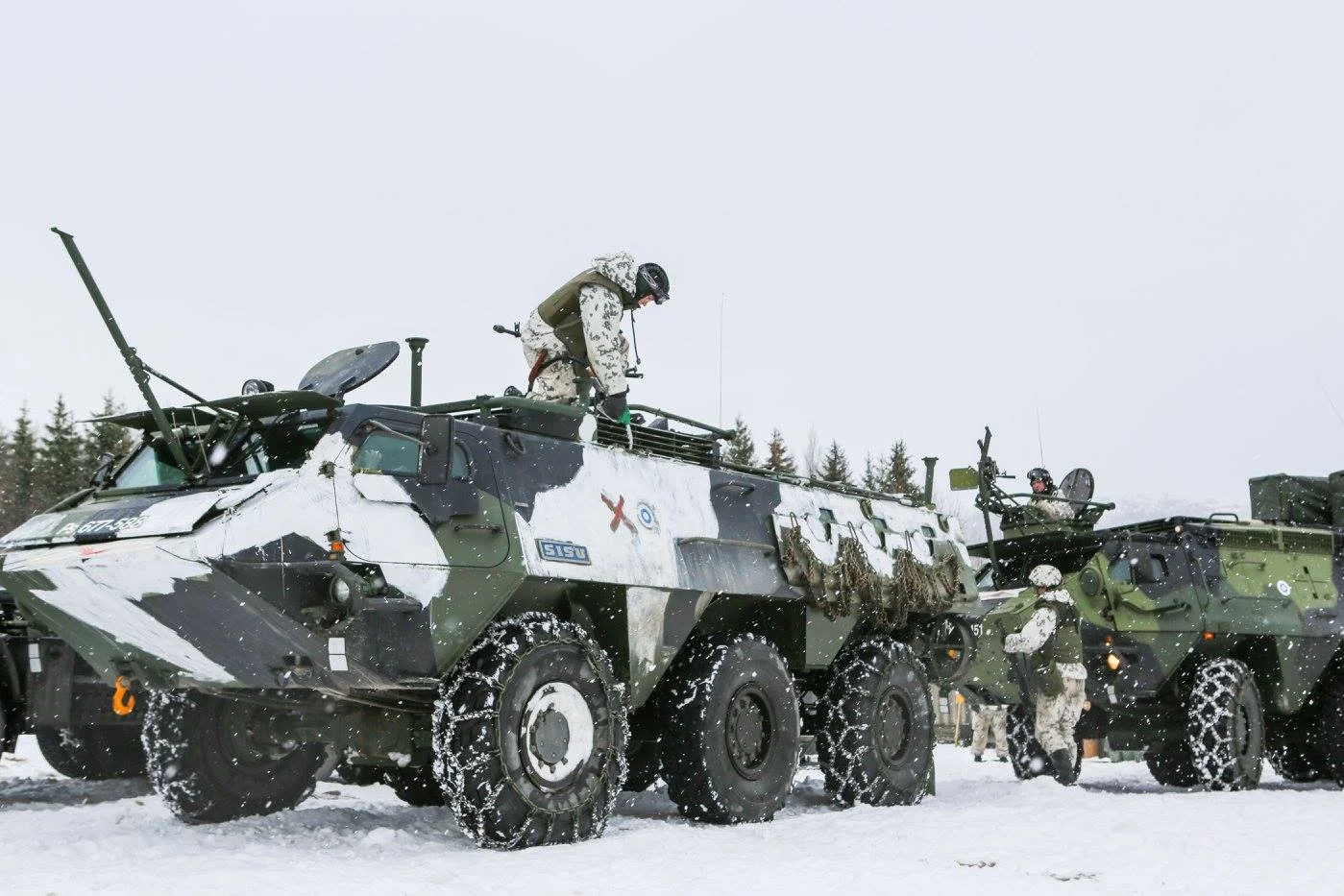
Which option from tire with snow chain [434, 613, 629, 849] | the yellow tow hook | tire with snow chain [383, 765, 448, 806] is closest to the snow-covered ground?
tire with snow chain [383, 765, 448, 806]

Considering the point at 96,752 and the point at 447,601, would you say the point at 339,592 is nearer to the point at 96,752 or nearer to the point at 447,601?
the point at 447,601

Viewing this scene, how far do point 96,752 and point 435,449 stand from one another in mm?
5154

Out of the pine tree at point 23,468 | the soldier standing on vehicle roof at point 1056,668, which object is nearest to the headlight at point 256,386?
the soldier standing on vehicle roof at point 1056,668

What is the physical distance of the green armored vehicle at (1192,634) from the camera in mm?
13445

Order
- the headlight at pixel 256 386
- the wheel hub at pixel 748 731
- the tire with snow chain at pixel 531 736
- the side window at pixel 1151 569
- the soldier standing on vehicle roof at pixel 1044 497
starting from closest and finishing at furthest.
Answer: the tire with snow chain at pixel 531 736, the headlight at pixel 256 386, the wheel hub at pixel 748 731, the side window at pixel 1151 569, the soldier standing on vehicle roof at pixel 1044 497

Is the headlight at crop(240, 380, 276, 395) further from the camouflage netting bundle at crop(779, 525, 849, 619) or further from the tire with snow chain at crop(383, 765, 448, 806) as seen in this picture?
the camouflage netting bundle at crop(779, 525, 849, 619)

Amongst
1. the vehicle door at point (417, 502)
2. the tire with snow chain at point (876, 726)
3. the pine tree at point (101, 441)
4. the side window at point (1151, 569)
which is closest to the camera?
the vehicle door at point (417, 502)

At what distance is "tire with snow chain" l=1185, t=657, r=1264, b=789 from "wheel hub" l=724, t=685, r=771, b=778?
17.4 feet

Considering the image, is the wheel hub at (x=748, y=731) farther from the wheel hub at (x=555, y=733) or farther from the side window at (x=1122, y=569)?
the side window at (x=1122, y=569)

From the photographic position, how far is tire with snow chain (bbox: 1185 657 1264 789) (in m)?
13.1

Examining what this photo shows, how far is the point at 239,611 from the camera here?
23.6 feet

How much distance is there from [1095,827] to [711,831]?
7.33ft

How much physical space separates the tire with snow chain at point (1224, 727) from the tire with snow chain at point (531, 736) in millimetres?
6900

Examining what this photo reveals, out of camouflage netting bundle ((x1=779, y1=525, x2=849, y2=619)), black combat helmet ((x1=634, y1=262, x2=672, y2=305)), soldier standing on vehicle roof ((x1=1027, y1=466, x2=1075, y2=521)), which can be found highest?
black combat helmet ((x1=634, y1=262, x2=672, y2=305))
